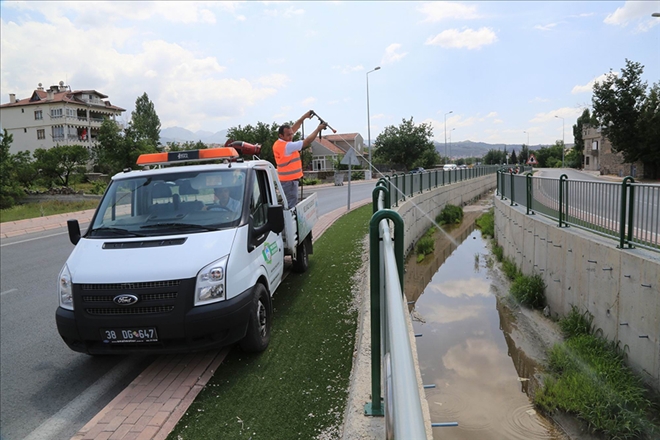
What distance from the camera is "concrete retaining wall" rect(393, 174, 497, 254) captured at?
14.4m

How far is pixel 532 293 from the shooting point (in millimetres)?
9719

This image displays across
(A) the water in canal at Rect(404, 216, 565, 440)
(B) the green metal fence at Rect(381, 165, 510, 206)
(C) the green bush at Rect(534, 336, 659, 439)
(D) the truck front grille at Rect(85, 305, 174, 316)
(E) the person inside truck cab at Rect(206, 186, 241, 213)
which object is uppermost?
(E) the person inside truck cab at Rect(206, 186, 241, 213)

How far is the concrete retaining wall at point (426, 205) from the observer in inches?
569

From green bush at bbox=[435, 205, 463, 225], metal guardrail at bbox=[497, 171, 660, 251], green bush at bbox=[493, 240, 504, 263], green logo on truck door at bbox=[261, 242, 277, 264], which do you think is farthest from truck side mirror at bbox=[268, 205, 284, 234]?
green bush at bbox=[435, 205, 463, 225]

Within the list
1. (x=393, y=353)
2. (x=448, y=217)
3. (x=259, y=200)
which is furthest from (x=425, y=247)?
(x=393, y=353)

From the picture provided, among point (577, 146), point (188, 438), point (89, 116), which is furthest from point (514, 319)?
point (577, 146)

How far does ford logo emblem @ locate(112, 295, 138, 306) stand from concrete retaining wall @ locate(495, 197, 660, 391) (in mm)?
5518

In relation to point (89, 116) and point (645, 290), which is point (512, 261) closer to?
point (645, 290)

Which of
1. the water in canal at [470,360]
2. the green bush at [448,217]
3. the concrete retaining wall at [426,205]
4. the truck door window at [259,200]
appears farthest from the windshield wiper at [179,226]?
the green bush at [448,217]

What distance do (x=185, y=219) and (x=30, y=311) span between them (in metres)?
3.77

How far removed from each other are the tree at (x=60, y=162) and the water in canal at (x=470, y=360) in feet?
130

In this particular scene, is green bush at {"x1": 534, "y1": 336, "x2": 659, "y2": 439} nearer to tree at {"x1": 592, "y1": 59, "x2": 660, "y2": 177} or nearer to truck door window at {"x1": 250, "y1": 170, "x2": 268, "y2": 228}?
truck door window at {"x1": 250, "y1": 170, "x2": 268, "y2": 228}

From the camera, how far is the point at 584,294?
7.54 meters

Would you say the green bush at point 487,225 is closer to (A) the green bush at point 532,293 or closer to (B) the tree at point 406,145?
(A) the green bush at point 532,293
